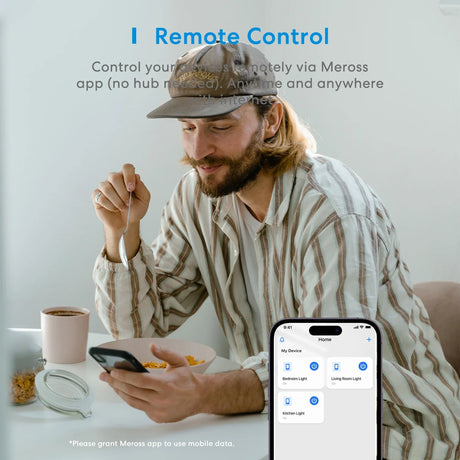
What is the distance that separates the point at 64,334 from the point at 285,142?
24 cm

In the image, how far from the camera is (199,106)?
0.53m

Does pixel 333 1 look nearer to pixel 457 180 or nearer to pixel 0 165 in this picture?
pixel 457 180

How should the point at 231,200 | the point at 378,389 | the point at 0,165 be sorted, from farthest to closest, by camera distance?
Result: the point at 231,200, the point at 378,389, the point at 0,165

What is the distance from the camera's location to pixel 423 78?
547 mm

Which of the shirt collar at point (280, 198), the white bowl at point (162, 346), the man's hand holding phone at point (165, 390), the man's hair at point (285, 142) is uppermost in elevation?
the man's hair at point (285, 142)

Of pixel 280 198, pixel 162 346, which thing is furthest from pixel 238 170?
pixel 162 346

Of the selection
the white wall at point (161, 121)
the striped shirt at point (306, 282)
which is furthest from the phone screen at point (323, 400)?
the white wall at point (161, 121)

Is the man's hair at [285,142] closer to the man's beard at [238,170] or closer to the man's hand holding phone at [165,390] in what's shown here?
the man's beard at [238,170]

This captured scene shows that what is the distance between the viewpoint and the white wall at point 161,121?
54cm

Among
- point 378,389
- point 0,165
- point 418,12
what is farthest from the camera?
point 418,12

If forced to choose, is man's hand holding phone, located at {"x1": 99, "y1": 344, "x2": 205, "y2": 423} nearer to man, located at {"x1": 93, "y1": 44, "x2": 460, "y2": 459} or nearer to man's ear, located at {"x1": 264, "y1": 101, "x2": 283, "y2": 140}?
man, located at {"x1": 93, "y1": 44, "x2": 460, "y2": 459}

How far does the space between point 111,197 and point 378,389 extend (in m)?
0.29

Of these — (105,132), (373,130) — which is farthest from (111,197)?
(373,130)

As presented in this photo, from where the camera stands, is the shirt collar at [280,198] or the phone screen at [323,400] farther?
the shirt collar at [280,198]
